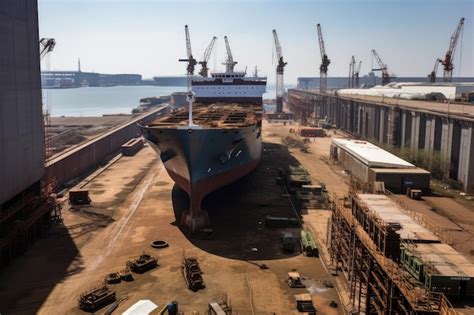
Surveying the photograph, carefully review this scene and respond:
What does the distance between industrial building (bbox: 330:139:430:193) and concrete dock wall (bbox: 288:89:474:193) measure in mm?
6305

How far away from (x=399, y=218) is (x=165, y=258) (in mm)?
14513

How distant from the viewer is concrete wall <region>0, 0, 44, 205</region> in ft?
91.0

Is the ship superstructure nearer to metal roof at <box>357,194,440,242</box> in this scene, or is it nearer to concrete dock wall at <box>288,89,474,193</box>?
metal roof at <box>357,194,440,242</box>

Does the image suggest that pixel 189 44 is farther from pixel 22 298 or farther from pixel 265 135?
pixel 22 298

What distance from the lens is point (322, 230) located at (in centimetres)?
3409

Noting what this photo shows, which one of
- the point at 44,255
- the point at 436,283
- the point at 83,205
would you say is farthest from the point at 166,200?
the point at 436,283

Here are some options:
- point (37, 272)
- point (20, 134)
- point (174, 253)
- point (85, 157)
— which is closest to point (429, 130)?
point (174, 253)

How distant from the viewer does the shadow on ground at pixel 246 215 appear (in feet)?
98.3

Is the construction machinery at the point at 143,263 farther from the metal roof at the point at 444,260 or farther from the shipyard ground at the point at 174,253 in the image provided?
the metal roof at the point at 444,260

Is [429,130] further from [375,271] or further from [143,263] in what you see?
[143,263]

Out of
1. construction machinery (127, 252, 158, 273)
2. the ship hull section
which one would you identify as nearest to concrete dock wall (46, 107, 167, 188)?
the ship hull section

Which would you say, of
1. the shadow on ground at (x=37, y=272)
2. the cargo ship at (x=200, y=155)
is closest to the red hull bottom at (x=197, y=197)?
the cargo ship at (x=200, y=155)

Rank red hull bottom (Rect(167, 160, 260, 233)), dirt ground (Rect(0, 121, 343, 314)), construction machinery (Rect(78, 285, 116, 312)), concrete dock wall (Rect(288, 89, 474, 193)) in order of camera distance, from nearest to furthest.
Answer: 1. construction machinery (Rect(78, 285, 116, 312))
2. dirt ground (Rect(0, 121, 343, 314))
3. red hull bottom (Rect(167, 160, 260, 233))
4. concrete dock wall (Rect(288, 89, 474, 193))

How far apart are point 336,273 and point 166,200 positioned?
2146 centimetres
